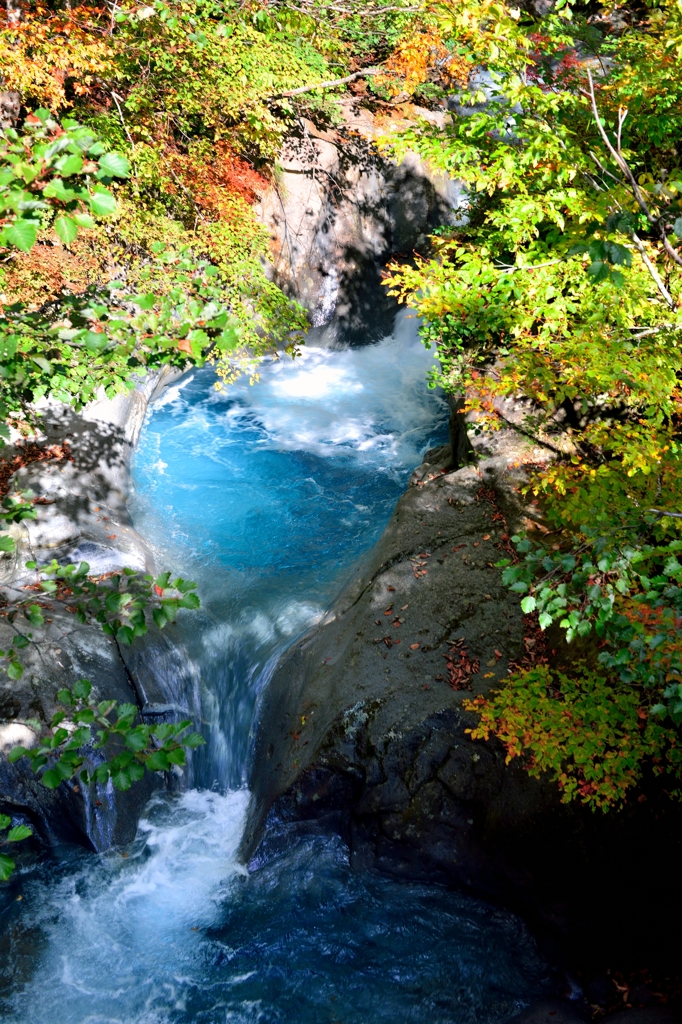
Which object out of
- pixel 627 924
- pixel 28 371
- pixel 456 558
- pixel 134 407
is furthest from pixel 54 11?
pixel 627 924

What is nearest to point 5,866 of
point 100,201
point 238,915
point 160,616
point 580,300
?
point 160,616

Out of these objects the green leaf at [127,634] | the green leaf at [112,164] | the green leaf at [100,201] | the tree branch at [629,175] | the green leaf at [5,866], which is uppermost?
the green leaf at [112,164]

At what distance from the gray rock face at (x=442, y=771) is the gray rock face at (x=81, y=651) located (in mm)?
1376

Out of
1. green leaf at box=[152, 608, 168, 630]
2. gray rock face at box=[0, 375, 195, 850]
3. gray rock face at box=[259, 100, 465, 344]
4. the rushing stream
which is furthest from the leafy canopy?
gray rock face at box=[259, 100, 465, 344]

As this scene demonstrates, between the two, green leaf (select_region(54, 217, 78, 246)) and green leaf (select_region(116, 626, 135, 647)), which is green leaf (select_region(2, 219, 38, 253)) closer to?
green leaf (select_region(54, 217, 78, 246))

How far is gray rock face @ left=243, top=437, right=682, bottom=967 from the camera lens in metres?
5.89

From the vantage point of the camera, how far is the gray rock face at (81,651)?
23.8ft

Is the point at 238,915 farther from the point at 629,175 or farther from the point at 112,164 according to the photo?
the point at 629,175

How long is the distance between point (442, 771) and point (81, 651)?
14.0 ft

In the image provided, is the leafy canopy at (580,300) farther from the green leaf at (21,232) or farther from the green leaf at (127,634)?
the green leaf at (21,232)

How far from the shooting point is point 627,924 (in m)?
5.88

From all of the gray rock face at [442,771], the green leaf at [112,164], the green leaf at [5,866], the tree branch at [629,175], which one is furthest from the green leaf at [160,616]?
the gray rock face at [442,771]

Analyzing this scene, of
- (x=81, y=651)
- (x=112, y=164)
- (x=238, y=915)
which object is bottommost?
(x=238, y=915)

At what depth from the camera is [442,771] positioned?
21.1 ft
